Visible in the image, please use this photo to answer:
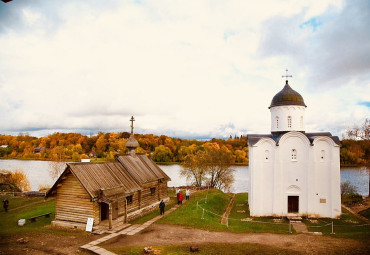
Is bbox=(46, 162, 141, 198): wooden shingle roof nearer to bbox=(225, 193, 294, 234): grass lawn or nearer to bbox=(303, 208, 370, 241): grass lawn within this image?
bbox=(225, 193, 294, 234): grass lawn

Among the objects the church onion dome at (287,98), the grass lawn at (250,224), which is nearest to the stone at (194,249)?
the grass lawn at (250,224)

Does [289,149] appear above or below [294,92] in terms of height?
below

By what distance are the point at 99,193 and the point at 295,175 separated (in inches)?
570

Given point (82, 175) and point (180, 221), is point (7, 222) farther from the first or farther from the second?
point (180, 221)

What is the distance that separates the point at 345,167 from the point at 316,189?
155 ft

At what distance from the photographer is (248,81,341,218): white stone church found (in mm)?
19578

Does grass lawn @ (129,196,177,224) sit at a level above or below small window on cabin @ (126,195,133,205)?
below

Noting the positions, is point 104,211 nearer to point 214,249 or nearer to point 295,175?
point 214,249

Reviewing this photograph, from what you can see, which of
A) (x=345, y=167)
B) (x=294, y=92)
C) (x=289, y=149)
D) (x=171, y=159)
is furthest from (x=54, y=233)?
(x=345, y=167)

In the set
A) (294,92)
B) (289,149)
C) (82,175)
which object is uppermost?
(294,92)

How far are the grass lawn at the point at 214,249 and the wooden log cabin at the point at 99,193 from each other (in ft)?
13.7

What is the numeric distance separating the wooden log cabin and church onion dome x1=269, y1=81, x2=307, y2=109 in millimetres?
12772

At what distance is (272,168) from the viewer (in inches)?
795

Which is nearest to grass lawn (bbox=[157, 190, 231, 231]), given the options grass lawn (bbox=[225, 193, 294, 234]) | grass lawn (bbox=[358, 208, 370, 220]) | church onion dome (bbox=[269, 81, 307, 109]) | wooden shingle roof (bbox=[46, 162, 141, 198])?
grass lawn (bbox=[225, 193, 294, 234])
